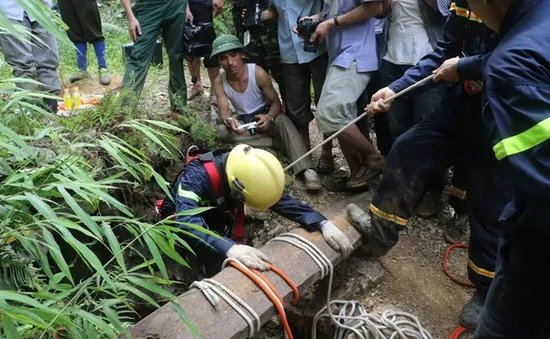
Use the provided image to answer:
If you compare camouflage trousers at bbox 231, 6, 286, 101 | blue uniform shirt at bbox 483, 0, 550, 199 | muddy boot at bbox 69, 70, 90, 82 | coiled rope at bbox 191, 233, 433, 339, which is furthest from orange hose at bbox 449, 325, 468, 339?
muddy boot at bbox 69, 70, 90, 82

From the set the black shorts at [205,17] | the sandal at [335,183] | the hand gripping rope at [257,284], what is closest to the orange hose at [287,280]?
the hand gripping rope at [257,284]

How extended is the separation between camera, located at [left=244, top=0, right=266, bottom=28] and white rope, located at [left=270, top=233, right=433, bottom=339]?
225 cm

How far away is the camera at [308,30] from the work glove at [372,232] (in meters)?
1.36

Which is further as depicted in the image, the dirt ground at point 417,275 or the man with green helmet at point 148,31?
the man with green helmet at point 148,31

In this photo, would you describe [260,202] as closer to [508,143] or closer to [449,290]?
[449,290]

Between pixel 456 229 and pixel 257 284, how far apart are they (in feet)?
5.82

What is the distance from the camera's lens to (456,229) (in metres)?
3.57

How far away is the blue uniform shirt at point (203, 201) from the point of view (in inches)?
109

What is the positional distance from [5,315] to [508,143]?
1445 millimetres

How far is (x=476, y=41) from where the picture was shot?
2.61 metres

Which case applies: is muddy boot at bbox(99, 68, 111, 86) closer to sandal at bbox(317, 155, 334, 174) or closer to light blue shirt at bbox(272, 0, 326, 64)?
light blue shirt at bbox(272, 0, 326, 64)

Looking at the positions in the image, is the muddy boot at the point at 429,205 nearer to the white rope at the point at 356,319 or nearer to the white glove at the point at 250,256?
the white rope at the point at 356,319

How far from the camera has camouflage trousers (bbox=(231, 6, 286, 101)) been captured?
4469 millimetres

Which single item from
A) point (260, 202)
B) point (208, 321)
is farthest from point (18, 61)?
point (208, 321)
